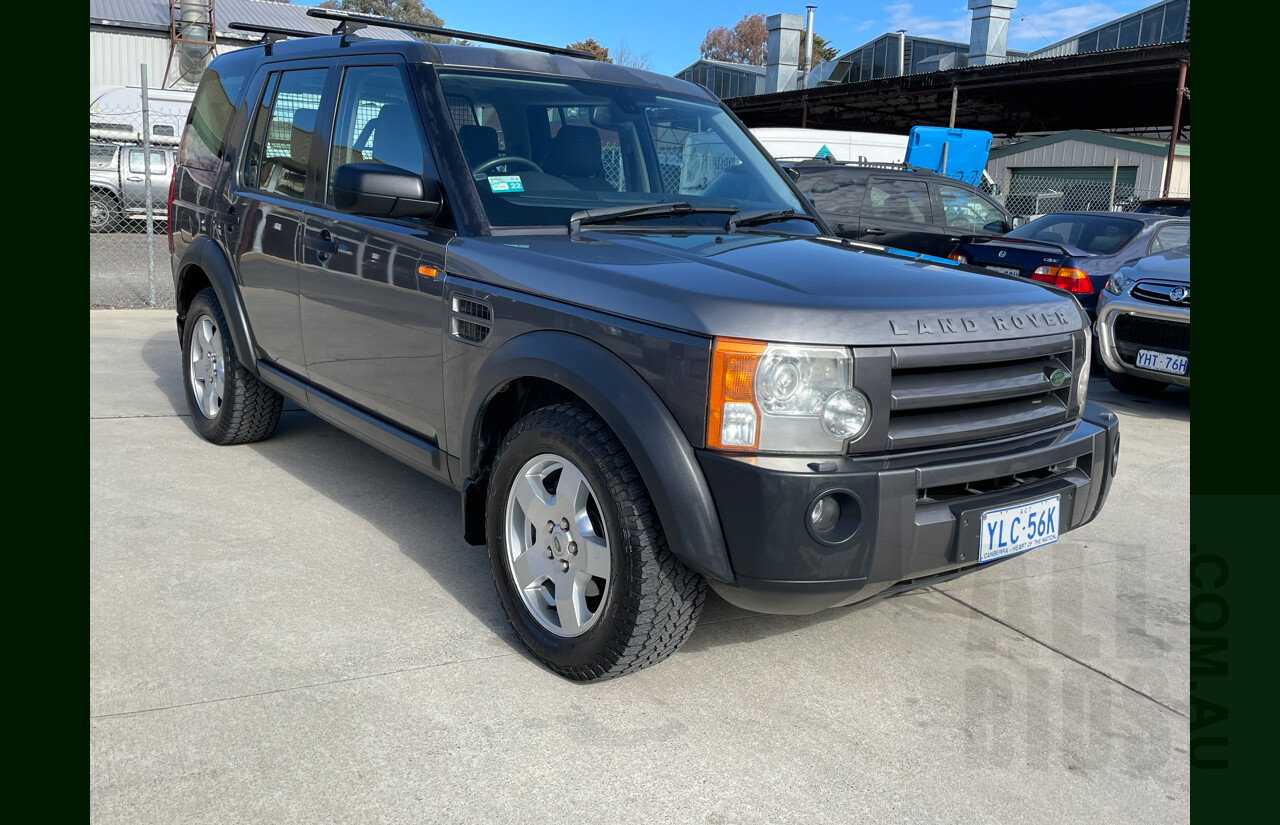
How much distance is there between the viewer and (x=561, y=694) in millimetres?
3111

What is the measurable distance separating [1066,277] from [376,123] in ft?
21.9

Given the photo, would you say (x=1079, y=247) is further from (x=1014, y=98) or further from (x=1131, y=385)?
(x=1014, y=98)

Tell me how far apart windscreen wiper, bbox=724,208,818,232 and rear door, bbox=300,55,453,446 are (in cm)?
104

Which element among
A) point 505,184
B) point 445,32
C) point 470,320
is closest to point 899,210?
point 445,32

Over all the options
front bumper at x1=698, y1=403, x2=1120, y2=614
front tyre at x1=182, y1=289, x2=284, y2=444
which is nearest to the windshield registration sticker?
front bumper at x1=698, y1=403, x2=1120, y2=614

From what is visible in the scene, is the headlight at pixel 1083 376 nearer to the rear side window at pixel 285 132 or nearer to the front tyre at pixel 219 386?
the rear side window at pixel 285 132

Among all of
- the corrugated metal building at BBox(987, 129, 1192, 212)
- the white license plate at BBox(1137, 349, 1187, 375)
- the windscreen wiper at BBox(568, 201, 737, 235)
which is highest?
the corrugated metal building at BBox(987, 129, 1192, 212)

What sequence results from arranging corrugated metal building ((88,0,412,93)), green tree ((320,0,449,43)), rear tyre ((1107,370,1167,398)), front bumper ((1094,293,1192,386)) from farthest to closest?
1. green tree ((320,0,449,43))
2. corrugated metal building ((88,0,412,93))
3. rear tyre ((1107,370,1167,398))
4. front bumper ((1094,293,1192,386))

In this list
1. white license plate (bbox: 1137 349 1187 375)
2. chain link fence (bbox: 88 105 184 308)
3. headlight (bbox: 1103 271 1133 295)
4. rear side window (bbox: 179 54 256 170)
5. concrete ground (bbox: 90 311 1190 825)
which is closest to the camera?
concrete ground (bbox: 90 311 1190 825)

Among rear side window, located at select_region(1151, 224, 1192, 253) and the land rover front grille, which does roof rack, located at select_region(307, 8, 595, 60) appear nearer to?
the land rover front grille

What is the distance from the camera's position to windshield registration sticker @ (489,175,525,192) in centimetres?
363

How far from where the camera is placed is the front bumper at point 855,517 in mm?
2637

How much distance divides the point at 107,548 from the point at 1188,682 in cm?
397

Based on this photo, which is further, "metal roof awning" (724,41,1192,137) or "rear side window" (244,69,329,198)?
"metal roof awning" (724,41,1192,137)
